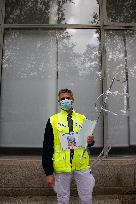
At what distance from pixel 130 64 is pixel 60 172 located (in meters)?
3.51

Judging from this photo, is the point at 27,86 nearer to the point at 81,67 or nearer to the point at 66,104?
the point at 81,67

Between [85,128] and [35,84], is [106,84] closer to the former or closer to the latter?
[35,84]

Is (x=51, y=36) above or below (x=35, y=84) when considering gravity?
above

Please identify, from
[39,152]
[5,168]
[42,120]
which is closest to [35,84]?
[42,120]

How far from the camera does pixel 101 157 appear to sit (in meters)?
6.69

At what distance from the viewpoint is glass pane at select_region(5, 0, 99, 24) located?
7301 mm

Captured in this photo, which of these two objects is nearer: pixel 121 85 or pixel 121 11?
pixel 121 85

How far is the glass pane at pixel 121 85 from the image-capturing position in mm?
6941

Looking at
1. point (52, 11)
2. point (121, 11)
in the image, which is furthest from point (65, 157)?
point (121, 11)

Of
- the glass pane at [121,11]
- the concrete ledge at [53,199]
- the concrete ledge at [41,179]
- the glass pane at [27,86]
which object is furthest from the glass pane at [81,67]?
the concrete ledge at [53,199]

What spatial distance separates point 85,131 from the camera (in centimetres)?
448

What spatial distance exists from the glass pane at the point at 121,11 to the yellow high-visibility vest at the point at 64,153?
3.51 metres

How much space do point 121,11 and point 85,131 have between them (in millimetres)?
3875

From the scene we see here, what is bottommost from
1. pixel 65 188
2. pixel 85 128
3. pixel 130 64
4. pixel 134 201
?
pixel 134 201
